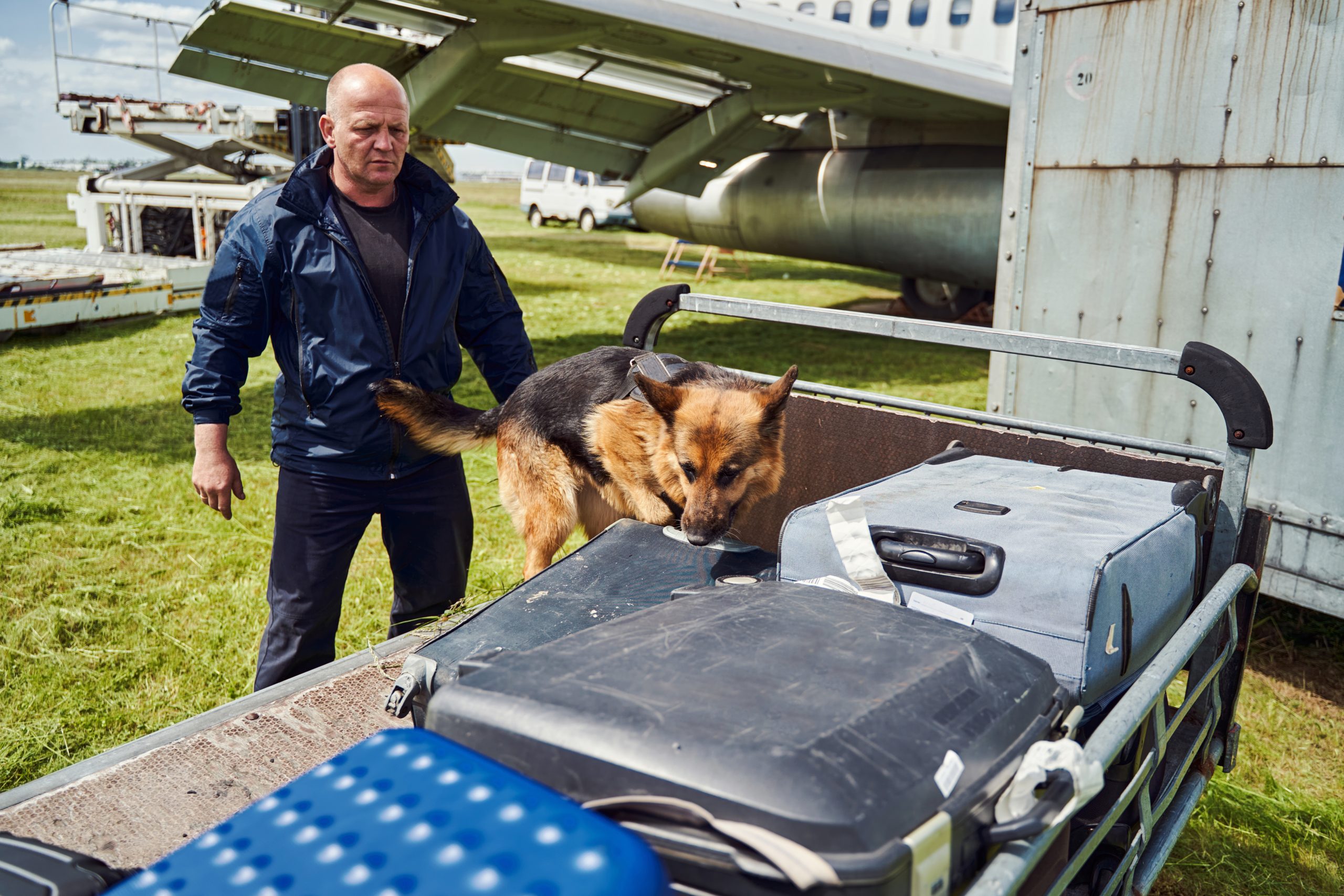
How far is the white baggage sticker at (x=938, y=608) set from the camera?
173cm

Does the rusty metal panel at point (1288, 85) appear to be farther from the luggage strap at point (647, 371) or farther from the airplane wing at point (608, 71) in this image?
the airplane wing at point (608, 71)

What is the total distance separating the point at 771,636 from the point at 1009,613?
1.81 feet

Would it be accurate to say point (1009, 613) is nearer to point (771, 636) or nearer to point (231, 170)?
point (771, 636)

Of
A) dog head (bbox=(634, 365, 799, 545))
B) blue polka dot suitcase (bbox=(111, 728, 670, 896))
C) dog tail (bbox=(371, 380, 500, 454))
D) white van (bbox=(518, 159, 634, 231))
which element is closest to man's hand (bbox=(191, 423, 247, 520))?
dog tail (bbox=(371, 380, 500, 454))

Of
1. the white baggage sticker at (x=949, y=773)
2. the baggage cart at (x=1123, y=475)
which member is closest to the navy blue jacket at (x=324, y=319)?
the baggage cart at (x=1123, y=475)

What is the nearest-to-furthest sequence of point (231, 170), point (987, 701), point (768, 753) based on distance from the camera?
point (768, 753), point (987, 701), point (231, 170)

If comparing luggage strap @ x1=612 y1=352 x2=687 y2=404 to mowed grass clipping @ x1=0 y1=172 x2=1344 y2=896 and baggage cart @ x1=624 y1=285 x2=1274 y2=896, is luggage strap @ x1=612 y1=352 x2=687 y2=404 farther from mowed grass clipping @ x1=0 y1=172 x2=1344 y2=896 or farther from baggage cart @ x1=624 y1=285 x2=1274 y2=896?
mowed grass clipping @ x1=0 y1=172 x2=1344 y2=896

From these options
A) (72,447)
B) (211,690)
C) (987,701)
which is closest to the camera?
(987,701)

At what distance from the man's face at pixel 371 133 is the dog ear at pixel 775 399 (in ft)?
4.09

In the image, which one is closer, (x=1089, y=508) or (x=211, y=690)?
(x=1089, y=508)

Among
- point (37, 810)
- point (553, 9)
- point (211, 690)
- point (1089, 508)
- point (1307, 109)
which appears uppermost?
point (553, 9)

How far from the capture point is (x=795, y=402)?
2.92 m

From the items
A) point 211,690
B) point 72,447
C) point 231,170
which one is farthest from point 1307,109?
point 231,170

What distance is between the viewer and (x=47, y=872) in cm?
116
